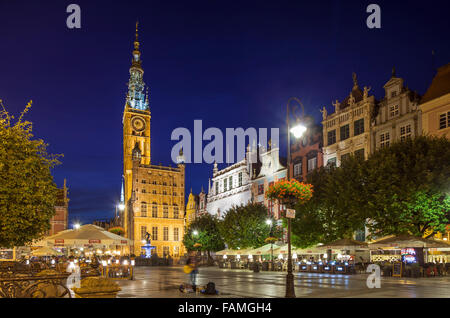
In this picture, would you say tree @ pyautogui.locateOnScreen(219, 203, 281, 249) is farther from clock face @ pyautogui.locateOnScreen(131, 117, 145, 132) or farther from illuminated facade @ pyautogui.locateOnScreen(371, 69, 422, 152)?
clock face @ pyautogui.locateOnScreen(131, 117, 145, 132)

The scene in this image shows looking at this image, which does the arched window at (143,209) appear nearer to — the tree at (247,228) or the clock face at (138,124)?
the clock face at (138,124)

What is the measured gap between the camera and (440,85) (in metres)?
37.0

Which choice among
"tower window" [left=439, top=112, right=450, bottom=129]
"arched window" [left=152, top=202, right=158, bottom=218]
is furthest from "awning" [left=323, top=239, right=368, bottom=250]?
"arched window" [left=152, top=202, right=158, bottom=218]

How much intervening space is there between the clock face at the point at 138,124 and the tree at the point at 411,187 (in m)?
93.2

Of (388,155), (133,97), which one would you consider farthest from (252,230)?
(133,97)

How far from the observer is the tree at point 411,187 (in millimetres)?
27617

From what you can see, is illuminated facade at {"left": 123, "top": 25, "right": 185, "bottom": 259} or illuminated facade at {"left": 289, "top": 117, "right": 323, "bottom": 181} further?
illuminated facade at {"left": 123, "top": 25, "right": 185, "bottom": 259}

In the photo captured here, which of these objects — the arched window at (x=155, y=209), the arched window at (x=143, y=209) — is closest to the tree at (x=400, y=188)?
the arched window at (x=143, y=209)

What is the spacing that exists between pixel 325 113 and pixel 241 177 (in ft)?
69.9

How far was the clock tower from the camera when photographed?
113750 mm

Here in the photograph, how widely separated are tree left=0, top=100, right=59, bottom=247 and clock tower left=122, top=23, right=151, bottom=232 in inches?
3666

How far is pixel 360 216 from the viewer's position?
31.3 m

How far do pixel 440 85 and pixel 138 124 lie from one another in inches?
3583
